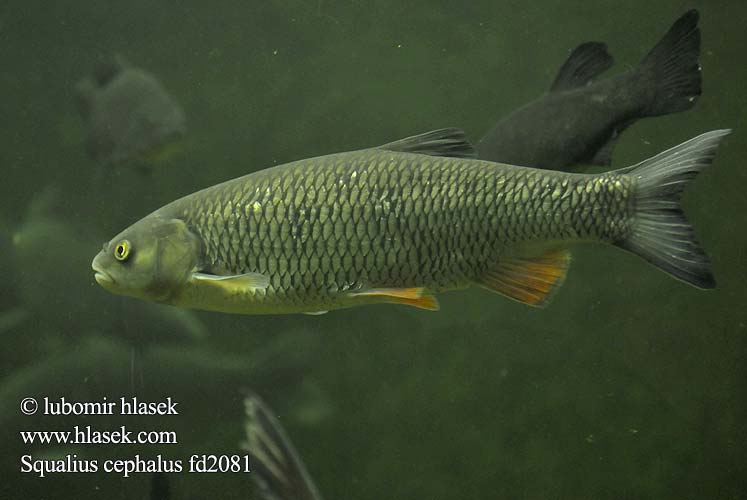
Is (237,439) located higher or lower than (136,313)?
lower

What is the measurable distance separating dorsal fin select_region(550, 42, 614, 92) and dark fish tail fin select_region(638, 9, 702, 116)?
142 millimetres

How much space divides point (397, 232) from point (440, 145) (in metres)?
0.30

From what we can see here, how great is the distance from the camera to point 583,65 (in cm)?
209

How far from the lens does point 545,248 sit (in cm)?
169

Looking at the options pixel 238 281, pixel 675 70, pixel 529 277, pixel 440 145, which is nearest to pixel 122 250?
pixel 238 281

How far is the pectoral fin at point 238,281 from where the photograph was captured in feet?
5.25

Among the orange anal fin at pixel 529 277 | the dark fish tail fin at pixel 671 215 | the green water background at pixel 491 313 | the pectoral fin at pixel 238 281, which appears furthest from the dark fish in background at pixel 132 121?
the dark fish tail fin at pixel 671 215

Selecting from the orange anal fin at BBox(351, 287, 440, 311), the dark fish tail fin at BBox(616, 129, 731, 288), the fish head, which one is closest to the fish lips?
the fish head

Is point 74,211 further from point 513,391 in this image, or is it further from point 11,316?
point 513,391

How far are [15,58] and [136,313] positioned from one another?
68.1 inches

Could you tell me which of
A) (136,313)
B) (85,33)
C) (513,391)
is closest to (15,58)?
(85,33)

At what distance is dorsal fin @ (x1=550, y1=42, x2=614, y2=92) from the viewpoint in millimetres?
2078

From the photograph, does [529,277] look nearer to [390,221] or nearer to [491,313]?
[390,221]

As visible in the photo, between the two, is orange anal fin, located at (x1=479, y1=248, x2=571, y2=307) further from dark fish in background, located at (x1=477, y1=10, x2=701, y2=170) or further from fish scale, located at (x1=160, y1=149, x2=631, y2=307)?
dark fish in background, located at (x1=477, y1=10, x2=701, y2=170)
